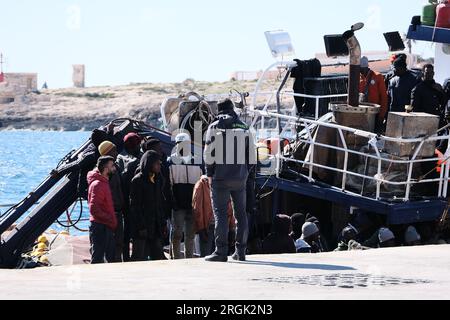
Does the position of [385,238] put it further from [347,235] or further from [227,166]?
[227,166]

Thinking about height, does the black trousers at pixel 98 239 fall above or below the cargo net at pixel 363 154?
below

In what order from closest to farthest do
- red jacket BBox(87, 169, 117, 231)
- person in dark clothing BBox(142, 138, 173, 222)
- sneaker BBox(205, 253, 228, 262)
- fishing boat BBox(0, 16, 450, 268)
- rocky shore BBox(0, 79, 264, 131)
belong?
sneaker BBox(205, 253, 228, 262) → red jacket BBox(87, 169, 117, 231) → person in dark clothing BBox(142, 138, 173, 222) → fishing boat BBox(0, 16, 450, 268) → rocky shore BBox(0, 79, 264, 131)

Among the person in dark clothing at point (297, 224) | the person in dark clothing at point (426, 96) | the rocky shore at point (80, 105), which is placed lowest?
the rocky shore at point (80, 105)

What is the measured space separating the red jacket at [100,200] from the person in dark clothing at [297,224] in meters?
3.49

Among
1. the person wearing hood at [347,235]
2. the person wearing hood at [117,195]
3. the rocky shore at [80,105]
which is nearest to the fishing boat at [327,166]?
the person wearing hood at [347,235]

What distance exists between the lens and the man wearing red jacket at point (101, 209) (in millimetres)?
11859

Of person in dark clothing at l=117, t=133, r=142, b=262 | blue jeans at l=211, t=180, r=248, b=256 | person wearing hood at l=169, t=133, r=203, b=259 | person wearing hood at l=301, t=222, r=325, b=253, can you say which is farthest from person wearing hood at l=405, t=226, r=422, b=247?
blue jeans at l=211, t=180, r=248, b=256

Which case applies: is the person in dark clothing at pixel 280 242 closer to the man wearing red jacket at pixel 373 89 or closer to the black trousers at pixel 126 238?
the black trousers at pixel 126 238

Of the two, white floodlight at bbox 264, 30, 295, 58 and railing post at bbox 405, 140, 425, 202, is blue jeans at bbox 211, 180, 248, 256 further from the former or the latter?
white floodlight at bbox 264, 30, 295, 58

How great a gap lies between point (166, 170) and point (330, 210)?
10.5 feet

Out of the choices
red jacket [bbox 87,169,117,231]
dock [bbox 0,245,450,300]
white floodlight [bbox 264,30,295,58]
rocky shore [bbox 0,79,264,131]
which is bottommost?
rocky shore [bbox 0,79,264,131]

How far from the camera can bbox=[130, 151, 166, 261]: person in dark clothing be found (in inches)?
492

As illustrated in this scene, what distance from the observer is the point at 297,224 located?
14.9 m
